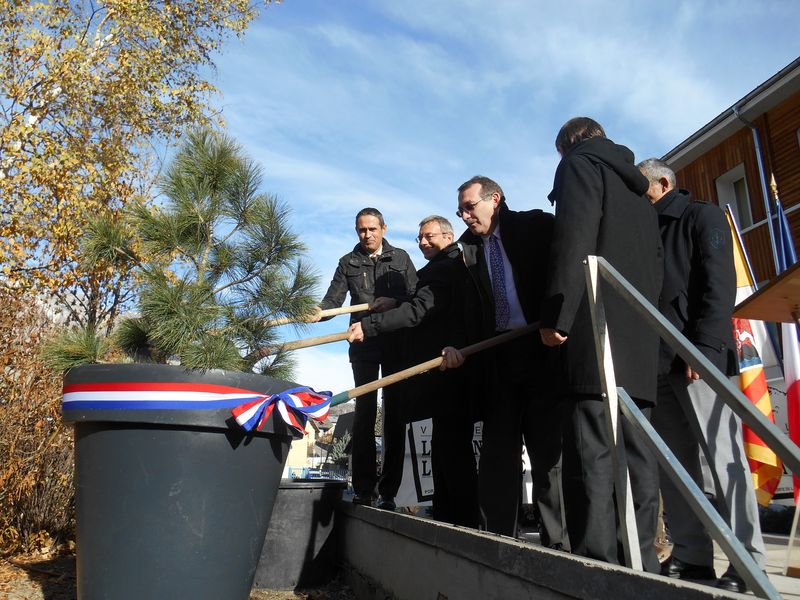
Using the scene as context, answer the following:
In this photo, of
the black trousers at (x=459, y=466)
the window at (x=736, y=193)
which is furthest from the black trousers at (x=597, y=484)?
the window at (x=736, y=193)

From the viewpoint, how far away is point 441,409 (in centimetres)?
356

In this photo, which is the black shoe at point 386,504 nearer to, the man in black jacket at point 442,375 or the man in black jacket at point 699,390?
the man in black jacket at point 442,375

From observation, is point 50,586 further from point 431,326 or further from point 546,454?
point 546,454

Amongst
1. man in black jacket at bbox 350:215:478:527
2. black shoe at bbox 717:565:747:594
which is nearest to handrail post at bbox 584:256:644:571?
black shoe at bbox 717:565:747:594

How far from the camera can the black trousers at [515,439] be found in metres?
2.74

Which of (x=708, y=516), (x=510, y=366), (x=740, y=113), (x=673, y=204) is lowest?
(x=708, y=516)

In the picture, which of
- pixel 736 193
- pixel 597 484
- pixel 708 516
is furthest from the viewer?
pixel 736 193

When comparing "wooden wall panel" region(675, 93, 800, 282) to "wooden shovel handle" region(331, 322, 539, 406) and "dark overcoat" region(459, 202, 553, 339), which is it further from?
"wooden shovel handle" region(331, 322, 539, 406)

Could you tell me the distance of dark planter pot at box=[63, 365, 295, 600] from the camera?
2344mm

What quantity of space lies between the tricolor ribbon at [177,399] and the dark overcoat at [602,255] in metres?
1.10

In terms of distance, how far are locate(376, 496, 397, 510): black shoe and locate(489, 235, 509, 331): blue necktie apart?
131 centimetres

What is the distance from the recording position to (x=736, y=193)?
1345cm

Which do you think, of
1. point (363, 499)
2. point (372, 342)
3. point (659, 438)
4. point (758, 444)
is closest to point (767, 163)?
point (758, 444)

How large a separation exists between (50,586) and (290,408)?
2.06 meters
